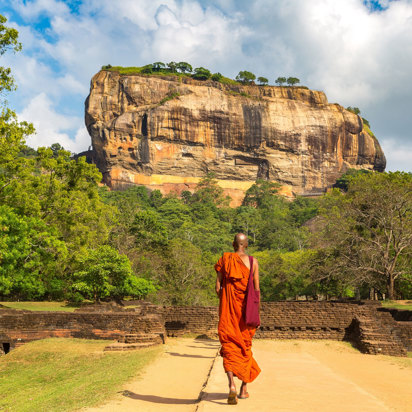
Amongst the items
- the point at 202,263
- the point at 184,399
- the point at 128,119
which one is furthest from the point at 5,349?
the point at 128,119

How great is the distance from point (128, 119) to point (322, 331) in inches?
2426

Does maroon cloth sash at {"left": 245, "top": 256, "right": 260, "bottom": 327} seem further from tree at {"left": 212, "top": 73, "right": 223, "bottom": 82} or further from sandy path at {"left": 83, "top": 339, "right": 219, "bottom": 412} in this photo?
tree at {"left": 212, "top": 73, "right": 223, "bottom": 82}

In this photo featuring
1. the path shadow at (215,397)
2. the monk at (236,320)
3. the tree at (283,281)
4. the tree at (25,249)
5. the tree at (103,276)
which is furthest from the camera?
the tree at (283,281)

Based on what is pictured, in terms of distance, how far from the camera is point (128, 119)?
70.4m

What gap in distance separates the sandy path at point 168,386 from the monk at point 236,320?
62 cm

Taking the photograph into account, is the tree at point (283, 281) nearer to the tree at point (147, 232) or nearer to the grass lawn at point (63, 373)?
the tree at point (147, 232)

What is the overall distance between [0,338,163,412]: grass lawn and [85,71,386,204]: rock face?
61.7 meters

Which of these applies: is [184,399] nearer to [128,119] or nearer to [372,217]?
[372,217]

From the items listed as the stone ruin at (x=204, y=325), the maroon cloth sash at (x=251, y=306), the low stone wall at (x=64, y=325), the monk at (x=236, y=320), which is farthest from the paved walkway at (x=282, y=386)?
the low stone wall at (x=64, y=325)

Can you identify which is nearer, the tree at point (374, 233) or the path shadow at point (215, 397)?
the path shadow at point (215, 397)

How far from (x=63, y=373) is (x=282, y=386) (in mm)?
4665

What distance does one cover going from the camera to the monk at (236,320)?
15.0 ft

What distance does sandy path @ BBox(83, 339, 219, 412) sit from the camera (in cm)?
484

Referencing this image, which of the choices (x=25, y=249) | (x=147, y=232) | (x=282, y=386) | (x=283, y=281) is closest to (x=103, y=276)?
(x=25, y=249)
